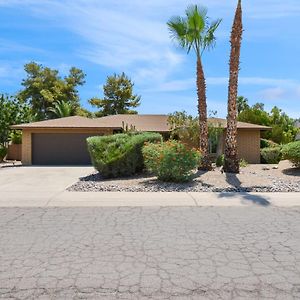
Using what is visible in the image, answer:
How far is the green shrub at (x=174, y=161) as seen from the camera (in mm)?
11891

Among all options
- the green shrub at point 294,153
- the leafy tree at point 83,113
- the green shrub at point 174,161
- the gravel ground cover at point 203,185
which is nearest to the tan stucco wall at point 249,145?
the green shrub at point 294,153

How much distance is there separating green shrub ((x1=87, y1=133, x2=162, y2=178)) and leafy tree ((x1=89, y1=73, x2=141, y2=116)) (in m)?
26.3

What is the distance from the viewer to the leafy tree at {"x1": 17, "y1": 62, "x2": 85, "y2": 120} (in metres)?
41.6

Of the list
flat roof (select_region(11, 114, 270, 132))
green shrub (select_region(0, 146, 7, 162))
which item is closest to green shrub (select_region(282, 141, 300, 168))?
flat roof (select_region(11, 114, 270, 132))

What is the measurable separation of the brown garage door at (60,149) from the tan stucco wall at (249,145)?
10.7 metres

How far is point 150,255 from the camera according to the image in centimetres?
498

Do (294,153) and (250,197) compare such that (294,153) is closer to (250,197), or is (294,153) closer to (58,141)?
(250,197)

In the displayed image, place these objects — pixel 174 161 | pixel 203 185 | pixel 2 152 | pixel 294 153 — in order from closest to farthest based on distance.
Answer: pixel 203 185, pixel 174 161, pixel 294 153, pixel 2 152

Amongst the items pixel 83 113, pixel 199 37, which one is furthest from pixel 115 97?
pixel 199 37

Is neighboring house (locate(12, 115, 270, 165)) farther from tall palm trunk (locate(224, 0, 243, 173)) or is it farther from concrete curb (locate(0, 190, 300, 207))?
concrete curb (locate(0, 190, 300, 207))

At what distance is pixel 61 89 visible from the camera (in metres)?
41.8

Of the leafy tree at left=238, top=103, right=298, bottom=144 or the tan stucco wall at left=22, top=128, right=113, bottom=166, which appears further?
the leafy tree at left=238, top=103, right=298, bottom=144

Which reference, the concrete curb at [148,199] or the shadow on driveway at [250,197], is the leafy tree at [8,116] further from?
the shadow on driveway at [250,197]

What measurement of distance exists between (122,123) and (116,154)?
1204cm
